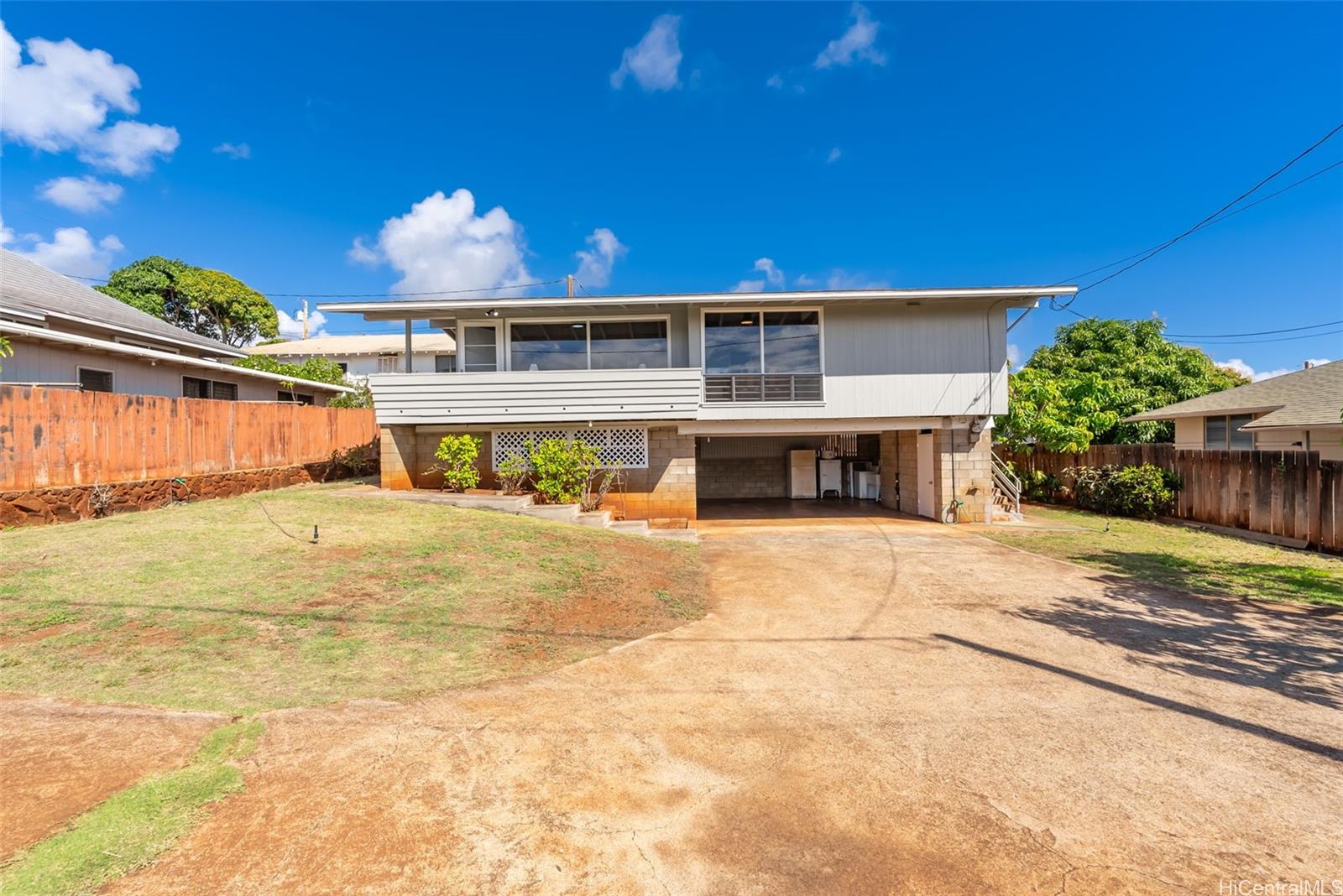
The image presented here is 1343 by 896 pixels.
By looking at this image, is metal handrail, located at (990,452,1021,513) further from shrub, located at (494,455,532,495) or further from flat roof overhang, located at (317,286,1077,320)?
shrub, located at (494,455,532,495)

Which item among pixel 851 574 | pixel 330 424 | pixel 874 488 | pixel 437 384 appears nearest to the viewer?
pixel 851 574

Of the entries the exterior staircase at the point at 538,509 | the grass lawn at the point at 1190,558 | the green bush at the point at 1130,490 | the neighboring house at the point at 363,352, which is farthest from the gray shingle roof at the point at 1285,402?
the neighboring house at the point at 363,352

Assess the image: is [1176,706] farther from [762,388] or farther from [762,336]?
[762,336]

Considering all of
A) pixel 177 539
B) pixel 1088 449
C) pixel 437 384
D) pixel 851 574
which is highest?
pixel 437 384

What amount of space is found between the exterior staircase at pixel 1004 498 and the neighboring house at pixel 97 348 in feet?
61.9

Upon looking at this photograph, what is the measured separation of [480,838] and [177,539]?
707cm

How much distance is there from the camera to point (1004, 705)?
3.76m

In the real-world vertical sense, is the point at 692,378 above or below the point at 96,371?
below

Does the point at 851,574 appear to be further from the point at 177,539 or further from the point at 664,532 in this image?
the point at 177,539

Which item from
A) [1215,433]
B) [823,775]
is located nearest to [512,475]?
[823,775]

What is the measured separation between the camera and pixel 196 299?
105ft

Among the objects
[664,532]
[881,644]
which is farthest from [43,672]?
[664,532]

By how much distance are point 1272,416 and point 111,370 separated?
26.6 meters

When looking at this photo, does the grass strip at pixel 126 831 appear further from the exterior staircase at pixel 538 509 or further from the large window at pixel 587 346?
the large window at pixel 587 346
